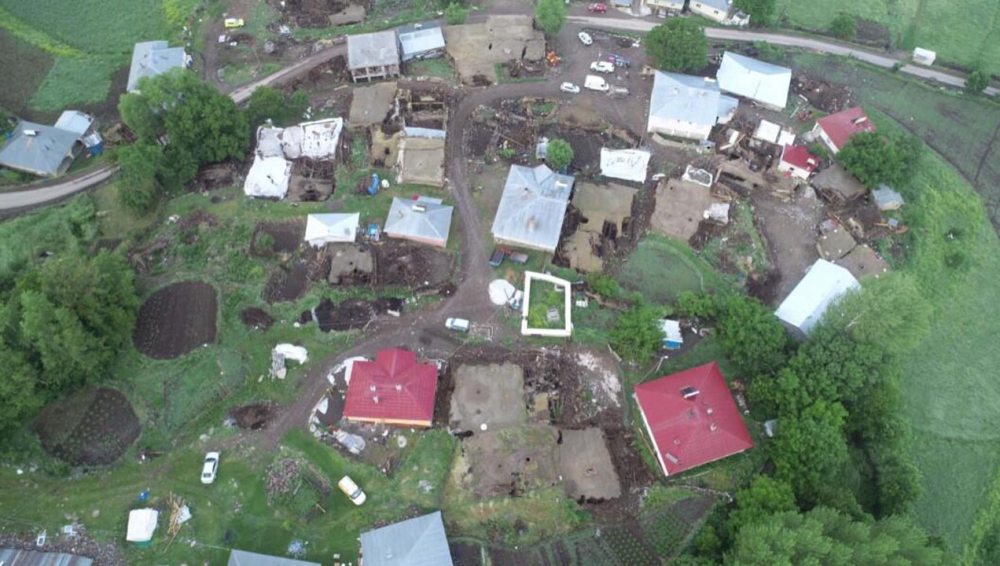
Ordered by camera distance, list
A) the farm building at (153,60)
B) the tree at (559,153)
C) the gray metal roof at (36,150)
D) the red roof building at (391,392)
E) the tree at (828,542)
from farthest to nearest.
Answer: the farm building at (153,60)
the gray metal roof at (36,150)
the tree at (559,153)
the red roof building at (391,392)
the tree at (828,542)

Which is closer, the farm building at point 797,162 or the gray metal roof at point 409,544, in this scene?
the gray metal roof at point 409,544

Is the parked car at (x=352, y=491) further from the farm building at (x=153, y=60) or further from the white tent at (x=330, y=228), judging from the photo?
the farm building at (x=153, y=60)

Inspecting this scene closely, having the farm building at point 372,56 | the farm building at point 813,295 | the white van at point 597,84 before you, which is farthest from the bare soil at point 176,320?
the farm building at point 813,295

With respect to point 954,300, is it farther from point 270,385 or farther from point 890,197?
point 270,385

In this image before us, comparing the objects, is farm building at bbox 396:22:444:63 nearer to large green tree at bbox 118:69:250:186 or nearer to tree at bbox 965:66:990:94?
large green tree at bbox 118:69:250:186

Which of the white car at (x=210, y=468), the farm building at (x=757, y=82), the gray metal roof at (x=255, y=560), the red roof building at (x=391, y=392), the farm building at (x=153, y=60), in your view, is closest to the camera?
the gray metal roof at (x=255, y=560)

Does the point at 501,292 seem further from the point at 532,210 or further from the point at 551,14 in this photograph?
the point at 551,14

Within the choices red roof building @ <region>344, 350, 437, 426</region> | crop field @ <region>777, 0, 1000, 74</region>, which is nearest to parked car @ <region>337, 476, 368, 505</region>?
red roof building @ <region>344, 350, 437, 426</region>
